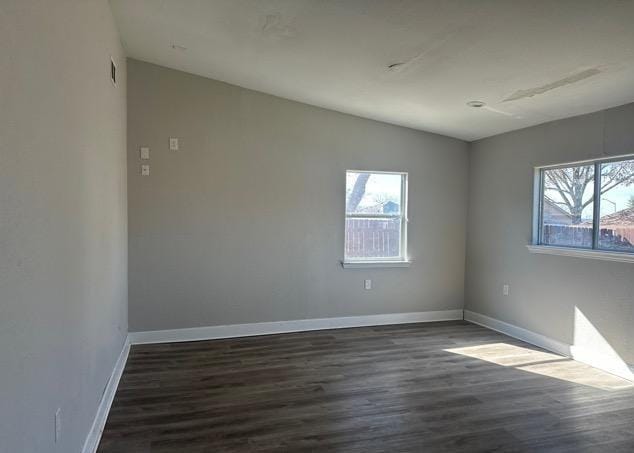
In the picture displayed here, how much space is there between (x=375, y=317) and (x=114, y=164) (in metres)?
3.32

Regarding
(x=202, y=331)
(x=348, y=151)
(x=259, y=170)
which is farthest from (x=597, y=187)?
(x=202, y=331)

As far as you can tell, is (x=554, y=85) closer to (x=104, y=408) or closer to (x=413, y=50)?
(x=413, y=50)

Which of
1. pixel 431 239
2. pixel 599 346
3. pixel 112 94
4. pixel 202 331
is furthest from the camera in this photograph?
pixel 431 239

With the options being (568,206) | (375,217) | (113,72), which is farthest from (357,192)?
(113,72)

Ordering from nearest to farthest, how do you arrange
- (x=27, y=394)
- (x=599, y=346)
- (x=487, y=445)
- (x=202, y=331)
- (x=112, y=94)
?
1. (x=27, y=394)
2. (x=487, y=445)
3. (x=112, y=94)
4. (x=599, y=346)
5. (x=202, y=331)

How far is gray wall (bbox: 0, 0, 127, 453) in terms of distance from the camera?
3.99 feet

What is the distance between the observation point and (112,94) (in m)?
3.14

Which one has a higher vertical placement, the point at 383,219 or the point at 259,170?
the point at 259,170

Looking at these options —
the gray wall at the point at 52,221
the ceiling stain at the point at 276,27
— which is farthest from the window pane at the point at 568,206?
the gray wall at the point at 52,221

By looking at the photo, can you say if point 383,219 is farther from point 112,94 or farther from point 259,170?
point 112,94

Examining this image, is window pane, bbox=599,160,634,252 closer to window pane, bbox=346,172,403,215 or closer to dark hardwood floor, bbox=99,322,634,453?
dark hardwood floor, bbox=99,322,634,453

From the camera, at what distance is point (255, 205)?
448 centimetres

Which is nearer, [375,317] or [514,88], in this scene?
[514,88]

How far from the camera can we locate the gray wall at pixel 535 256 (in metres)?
3.50
